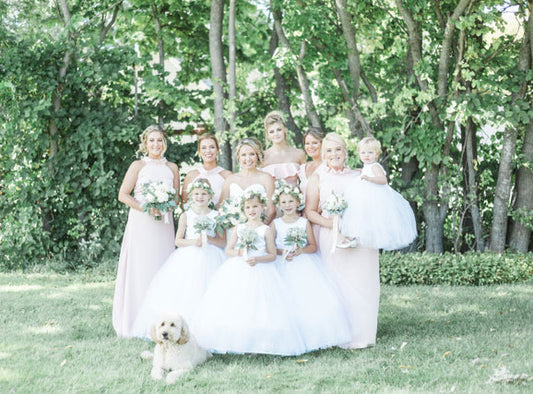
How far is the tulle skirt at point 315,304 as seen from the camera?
5113 millimetres

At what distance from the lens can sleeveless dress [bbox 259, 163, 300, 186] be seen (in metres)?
6.16

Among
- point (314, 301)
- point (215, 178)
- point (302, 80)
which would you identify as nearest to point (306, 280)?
point (314, 301)

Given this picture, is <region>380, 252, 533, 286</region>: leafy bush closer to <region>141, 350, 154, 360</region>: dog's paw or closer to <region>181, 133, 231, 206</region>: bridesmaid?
<region>181, 133, 231, 206</region>: bridesmaid

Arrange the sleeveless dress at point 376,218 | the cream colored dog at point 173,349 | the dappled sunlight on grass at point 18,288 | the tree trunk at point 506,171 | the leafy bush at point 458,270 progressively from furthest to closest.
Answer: the tree trunk at point 506,171 → the leafy bush at point 458,270 → the dappled sunlight on grass at point 18,288 → the sleeveless dress at point 376,218 → the cream colored dog at point 173,349

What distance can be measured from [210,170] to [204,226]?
2.67ft

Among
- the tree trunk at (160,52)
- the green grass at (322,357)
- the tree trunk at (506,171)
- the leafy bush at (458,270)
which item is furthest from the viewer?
the tree trunk at (160,52)

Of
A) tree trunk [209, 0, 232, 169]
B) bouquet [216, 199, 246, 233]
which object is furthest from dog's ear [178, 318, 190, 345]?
tree trunk [209, 0, 232, 169]

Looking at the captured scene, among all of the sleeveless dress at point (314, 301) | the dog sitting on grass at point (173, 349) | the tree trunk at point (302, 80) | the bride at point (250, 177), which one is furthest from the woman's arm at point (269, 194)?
the tree trunk at point (302, 80)

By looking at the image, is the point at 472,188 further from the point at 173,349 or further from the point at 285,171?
the point at 173,349

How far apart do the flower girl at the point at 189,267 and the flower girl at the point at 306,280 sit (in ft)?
1.91

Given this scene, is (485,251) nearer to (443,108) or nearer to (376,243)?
(443,108)

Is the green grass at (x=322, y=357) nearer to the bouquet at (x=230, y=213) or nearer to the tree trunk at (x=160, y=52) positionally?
the bouquet at (x=230, y=213)

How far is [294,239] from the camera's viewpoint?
532 cm

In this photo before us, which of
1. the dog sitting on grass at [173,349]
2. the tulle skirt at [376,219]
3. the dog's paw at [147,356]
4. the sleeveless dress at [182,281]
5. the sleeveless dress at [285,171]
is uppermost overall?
the sleeveless dress at [285,171]
